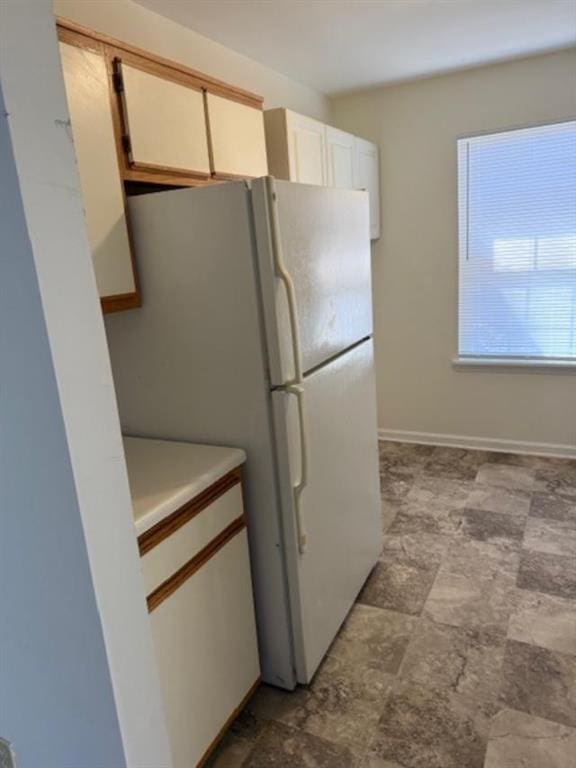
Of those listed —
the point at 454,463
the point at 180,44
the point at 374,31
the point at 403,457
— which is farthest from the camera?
the point at 403,457

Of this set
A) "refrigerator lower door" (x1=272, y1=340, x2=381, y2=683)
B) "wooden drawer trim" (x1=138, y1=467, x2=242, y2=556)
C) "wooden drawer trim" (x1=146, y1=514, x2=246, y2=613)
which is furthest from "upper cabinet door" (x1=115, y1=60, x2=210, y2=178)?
"wooden drawer trim" (x1=146, y1=514, x2=246, y2=613)

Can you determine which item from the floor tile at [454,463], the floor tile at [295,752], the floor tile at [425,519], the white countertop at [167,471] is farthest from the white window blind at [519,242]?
the floor tile at [295,752]

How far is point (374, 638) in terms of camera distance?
6.81ft

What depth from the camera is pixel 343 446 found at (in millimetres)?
2076

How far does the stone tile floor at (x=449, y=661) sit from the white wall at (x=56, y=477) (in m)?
0.74

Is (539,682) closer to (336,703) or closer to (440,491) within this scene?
(336,703)

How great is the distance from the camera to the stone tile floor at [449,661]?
161 cm

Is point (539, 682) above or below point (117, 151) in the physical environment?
below

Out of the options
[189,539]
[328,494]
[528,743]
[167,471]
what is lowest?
[528,743]

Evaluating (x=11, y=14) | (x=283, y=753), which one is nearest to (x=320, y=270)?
(x=11, y=14)

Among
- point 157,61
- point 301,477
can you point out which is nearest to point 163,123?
point 157,61

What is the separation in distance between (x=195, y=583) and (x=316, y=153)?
223 cm

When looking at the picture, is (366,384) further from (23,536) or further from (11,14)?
(11,14)

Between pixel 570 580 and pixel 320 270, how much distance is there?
1.72m
